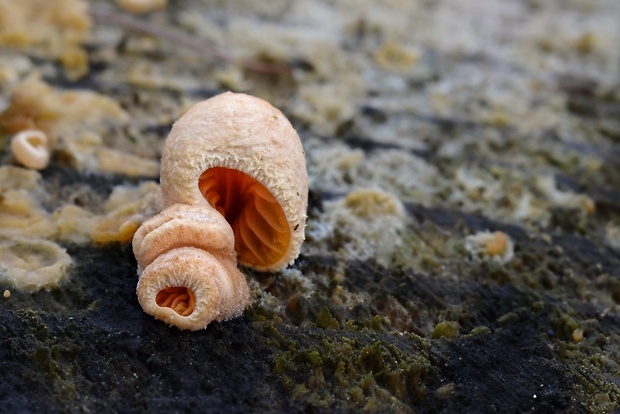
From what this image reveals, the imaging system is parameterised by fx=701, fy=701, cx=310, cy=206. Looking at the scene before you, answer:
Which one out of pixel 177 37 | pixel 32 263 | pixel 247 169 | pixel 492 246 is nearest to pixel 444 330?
→ pixel 492 246

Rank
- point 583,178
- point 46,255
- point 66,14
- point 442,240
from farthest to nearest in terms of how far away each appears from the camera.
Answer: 1. point 66,14
2. point 583,178
3. point 442,240
4. point 46,255

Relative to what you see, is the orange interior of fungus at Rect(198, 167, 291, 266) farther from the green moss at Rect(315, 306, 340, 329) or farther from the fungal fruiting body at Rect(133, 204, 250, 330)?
the green moss at Rect(315, 306, 340, 329)

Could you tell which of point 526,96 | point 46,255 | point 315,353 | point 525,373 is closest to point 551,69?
point 526,96

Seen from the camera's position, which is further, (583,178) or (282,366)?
(583,178)

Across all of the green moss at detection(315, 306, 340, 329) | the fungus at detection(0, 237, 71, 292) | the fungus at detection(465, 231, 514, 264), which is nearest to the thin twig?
the fungus at detection(465, 231, 514, 264)

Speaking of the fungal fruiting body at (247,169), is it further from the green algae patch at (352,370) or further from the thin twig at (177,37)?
the thin twig at (177,37)

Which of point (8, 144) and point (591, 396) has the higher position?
point (591, 396)

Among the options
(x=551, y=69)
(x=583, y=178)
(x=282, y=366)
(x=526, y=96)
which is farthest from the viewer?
(x=551, y=69)

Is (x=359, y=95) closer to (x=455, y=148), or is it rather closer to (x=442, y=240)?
(x=455, y=148)
